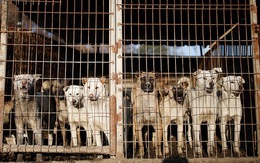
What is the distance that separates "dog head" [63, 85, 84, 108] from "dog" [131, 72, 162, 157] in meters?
1.40

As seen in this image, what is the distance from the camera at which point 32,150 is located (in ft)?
23.6

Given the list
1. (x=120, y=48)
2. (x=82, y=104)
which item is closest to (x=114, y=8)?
(x=120, y=48)

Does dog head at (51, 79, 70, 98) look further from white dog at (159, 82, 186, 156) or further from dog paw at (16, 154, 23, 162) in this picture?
dog paw at (16, 154, 23, 162)

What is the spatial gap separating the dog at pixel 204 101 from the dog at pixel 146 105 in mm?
896

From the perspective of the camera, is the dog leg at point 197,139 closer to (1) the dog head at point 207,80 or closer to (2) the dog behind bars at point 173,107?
(2) the dog behind bars at point 173,107

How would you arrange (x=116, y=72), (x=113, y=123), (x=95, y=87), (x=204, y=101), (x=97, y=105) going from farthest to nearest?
(x=204, y=101) < (x=95, y=87) < (x=97, y=105) < (x=116, y=72) < (x=113, y=123)

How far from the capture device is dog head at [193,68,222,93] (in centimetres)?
934

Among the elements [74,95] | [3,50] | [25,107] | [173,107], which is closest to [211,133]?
[173,107]

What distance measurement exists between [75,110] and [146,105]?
180cm

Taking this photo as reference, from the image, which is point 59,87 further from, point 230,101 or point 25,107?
point 230,101

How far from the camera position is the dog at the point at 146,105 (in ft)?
30.6

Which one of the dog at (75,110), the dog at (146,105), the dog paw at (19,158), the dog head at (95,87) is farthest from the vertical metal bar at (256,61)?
the dog paw at (19,158)

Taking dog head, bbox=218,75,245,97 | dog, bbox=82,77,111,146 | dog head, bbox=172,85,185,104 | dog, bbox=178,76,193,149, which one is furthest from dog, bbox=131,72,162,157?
dog head, bbox=218,75,245,97

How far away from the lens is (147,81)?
958 centimetres
